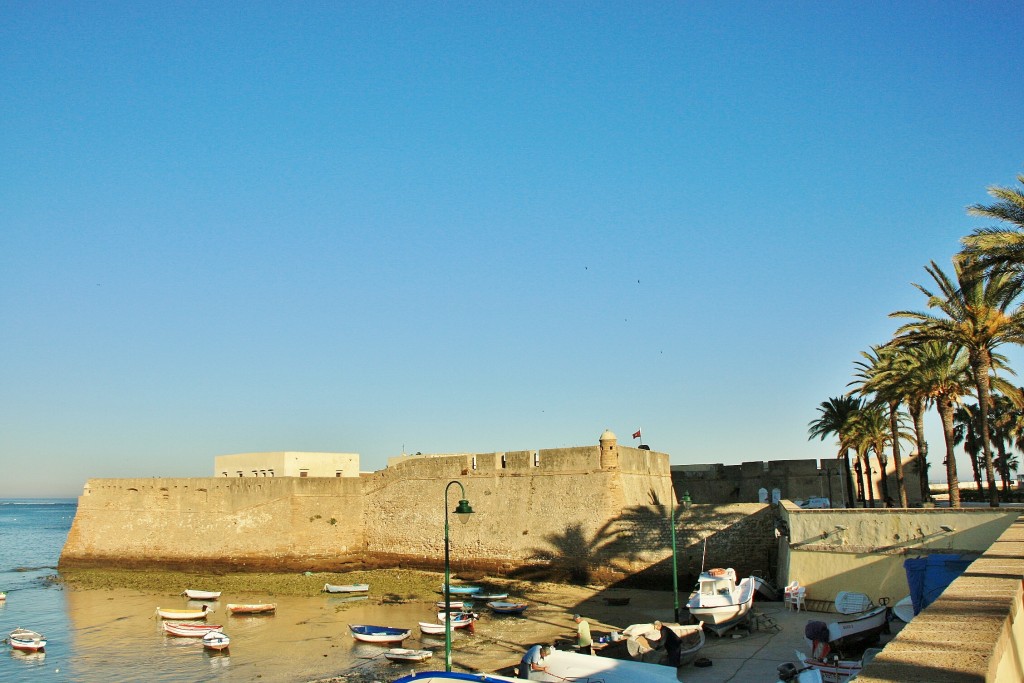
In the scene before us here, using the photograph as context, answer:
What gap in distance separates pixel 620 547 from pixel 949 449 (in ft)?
39.5

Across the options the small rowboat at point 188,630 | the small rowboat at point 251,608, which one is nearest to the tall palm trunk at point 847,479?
the small rowboat at point 251,608

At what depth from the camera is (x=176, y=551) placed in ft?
125

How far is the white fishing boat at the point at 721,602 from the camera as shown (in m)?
19.5

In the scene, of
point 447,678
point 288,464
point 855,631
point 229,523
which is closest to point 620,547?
point 855,631

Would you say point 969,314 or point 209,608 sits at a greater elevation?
point 969,314

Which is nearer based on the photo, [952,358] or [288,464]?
[952,358]

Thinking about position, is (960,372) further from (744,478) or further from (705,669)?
(705,669)

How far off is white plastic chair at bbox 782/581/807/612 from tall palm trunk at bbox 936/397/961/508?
6.81m

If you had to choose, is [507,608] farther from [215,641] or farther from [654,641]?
[215,641]

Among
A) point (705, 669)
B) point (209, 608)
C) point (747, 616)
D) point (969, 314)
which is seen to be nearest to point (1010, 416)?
point (969, 314)

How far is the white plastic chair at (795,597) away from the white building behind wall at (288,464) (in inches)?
1216

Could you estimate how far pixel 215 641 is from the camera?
22.5 metres

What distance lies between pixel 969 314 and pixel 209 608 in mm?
27452

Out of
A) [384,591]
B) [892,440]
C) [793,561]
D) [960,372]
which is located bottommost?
[384,591]
